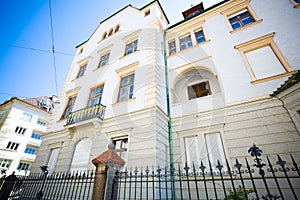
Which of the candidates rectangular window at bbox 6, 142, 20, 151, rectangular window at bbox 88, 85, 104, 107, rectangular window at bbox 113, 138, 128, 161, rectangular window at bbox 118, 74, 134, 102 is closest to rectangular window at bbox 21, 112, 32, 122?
rectangular window at bbox 6, 142, 20, 151

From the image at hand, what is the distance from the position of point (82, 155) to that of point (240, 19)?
12695 millimetres

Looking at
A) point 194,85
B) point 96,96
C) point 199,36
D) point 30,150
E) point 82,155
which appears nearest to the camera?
point 82,155

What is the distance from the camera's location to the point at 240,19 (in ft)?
31.8

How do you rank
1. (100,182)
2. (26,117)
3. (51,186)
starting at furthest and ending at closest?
1. (26,117)
2. (51,186)
3. (100,182)

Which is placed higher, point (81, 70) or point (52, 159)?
point (81, 70)

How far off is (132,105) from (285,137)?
6.63 metres

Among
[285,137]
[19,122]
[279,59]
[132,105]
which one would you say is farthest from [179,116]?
[19,122]

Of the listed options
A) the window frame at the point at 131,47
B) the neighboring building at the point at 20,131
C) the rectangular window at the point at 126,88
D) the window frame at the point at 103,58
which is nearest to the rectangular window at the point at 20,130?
the neighboring building at the point at 20,131

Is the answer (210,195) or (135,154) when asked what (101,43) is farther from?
(210,195)

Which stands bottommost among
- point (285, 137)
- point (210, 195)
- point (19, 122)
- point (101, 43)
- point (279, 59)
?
point (210, 195)

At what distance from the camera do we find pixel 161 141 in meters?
7.09

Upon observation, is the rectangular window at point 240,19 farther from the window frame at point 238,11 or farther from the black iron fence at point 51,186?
the black iron fence at point 51,186

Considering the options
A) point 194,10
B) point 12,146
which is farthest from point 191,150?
point 12,146

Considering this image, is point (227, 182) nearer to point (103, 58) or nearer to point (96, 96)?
point (96, 96)
